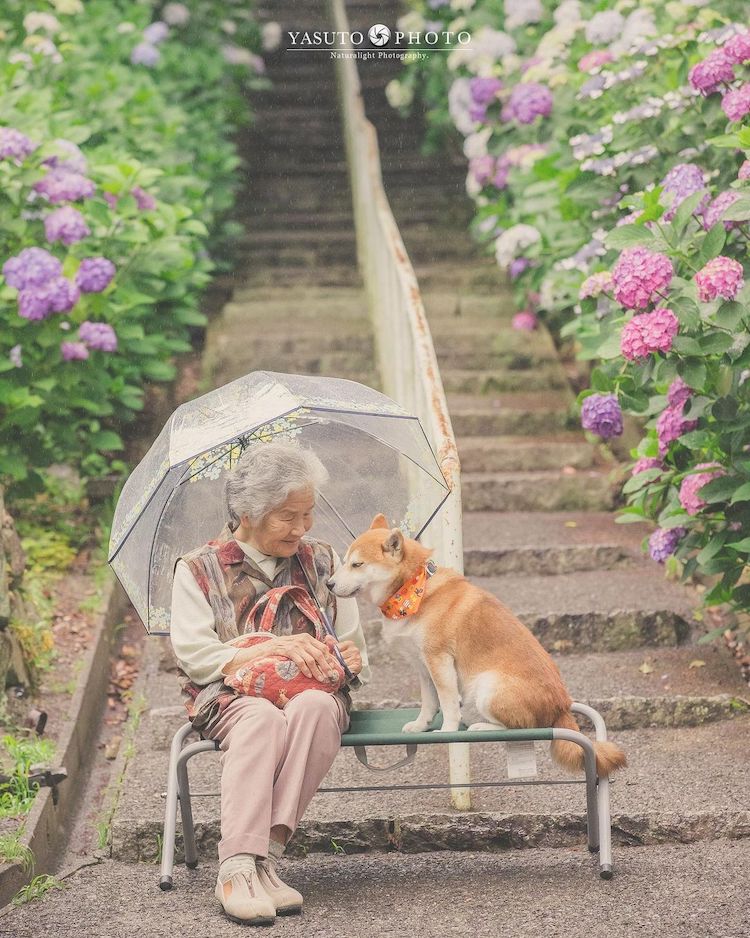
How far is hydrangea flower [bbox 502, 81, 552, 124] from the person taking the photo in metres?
6.34

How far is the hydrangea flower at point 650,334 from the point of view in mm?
3537

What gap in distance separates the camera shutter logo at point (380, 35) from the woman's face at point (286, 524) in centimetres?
873

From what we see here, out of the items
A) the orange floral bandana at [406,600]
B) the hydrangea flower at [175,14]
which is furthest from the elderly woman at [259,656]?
the hydrangea flower at [175,14]

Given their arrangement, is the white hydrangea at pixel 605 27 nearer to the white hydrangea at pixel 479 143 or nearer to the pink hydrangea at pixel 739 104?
the white hydrangea at pixel 479 143

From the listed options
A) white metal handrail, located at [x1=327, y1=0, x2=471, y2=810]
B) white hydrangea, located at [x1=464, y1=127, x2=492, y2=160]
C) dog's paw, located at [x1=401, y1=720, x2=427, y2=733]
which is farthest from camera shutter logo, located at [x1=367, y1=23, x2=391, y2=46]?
dog's paw, located at [x1=401, y1=720, x2=427, y2=733]

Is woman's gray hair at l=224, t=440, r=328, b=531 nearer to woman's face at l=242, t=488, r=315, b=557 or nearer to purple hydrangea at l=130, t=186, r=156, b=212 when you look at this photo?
woman's face at l=242, t=488, r=315, b=557

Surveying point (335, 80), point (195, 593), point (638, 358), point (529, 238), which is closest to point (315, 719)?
point (195, 593)

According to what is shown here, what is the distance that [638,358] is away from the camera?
3.62 meters

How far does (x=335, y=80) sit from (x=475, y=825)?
9.53m

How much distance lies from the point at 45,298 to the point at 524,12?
3665 millimetres

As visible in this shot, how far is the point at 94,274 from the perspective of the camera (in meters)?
5.44

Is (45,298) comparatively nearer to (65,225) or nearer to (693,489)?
(65,225)

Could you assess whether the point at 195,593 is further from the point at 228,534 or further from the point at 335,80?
the point at 335,80

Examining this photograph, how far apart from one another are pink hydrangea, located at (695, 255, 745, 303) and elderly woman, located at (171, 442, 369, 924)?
43.7 inches
